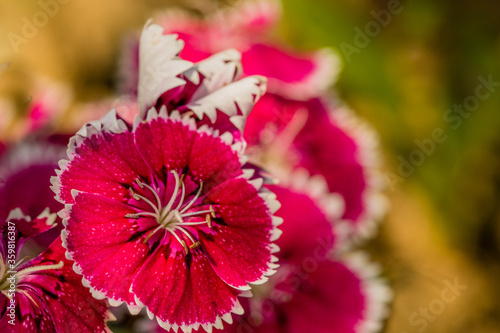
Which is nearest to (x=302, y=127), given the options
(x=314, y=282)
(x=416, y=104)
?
(x=314, y=282)

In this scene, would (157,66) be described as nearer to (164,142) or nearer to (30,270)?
(164,142)

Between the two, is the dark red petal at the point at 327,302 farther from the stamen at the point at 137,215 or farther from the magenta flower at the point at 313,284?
the stamen at the point at 137,215

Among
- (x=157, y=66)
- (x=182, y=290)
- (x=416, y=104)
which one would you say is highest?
(x=157, y=66)

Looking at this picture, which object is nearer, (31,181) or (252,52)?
(31,181)

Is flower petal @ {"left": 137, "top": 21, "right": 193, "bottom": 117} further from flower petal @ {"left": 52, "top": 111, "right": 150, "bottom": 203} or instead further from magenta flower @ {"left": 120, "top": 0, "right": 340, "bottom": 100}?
magenta flower @ {"left": 120, "top": 0, "right": 340, "bottom": 100}

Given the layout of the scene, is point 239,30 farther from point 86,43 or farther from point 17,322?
point 17,322
